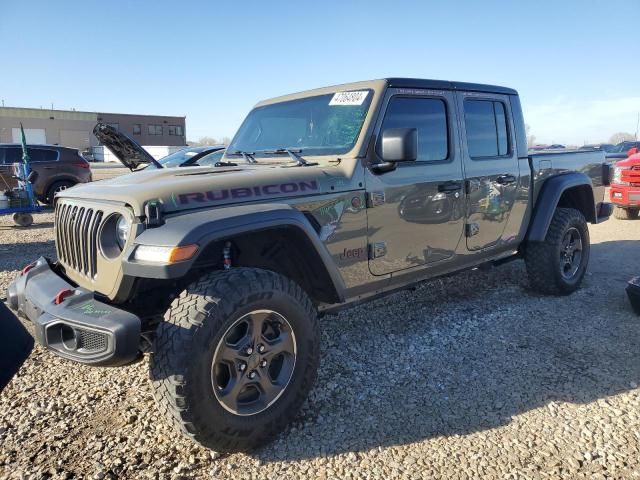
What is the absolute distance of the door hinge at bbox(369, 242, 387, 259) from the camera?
3262 millimetres

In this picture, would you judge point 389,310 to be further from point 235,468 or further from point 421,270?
point 235,468

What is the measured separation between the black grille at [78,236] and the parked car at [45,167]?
9914mm

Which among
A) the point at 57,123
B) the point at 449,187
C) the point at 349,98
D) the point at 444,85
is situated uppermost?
the point at 57,123

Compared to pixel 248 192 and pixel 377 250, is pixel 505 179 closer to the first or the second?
pixel 377 250

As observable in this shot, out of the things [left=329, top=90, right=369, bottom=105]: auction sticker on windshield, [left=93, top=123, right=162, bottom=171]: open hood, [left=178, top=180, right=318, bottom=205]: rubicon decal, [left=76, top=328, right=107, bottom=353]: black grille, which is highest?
[left=329, top=90, right=369, bottom=105]: auction sticker on windshield

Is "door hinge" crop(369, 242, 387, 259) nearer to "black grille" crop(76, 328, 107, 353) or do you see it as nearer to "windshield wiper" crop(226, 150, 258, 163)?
"windshield wiper" crop(226, 150, 258, 163)

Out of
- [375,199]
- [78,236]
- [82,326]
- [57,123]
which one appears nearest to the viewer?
[82,326]

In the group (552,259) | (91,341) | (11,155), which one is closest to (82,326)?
(91,341)

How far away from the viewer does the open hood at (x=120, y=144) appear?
3.77m

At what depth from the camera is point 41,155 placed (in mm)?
12070

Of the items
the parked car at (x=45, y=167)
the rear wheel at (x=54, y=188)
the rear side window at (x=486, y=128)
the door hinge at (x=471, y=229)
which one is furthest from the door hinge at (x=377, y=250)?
the rear wheel at (x=54, y=188)

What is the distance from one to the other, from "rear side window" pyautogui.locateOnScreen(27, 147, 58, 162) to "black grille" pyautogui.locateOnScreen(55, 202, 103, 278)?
10.3 metres

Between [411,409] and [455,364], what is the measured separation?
70cm

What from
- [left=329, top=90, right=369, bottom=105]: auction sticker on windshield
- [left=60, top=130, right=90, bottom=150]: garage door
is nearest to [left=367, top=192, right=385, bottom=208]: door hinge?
[left=329, top=90, right=369, bottom=105]: auction sticker on windshield
